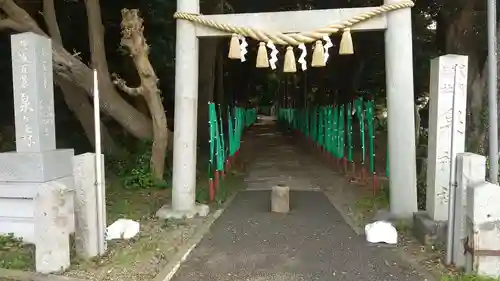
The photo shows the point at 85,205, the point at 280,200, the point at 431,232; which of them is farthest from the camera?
the point at 280,200

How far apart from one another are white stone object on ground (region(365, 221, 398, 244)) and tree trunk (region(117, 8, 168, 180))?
5.05 metres

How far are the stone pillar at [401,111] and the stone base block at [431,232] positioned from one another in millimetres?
905

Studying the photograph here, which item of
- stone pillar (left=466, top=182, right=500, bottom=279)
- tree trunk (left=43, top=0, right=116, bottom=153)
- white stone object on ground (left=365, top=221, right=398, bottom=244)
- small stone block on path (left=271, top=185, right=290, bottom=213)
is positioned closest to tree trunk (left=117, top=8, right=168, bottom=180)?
tree trunk (left=43, top=0, right=116, bottom=153)

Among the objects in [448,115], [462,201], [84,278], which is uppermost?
[448,115]

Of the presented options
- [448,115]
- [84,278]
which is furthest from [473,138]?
[84,278]

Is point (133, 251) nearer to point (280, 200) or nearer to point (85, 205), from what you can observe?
point (85, 205)

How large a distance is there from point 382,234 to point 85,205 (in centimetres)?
377

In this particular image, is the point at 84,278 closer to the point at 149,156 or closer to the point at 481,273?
the point at 481,273

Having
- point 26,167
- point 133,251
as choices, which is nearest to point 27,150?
point 26,167

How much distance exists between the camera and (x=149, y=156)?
11359 millimetres

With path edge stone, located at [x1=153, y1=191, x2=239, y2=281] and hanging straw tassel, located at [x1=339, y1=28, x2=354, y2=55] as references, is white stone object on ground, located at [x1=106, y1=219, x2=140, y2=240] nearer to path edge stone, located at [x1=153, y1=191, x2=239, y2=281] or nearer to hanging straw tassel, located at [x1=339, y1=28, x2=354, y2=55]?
path edge stone, located at [x1=153, y1=191, x2=239, y2=281]

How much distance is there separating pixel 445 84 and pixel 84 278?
482 centimetres

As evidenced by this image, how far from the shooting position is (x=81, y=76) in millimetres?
10859

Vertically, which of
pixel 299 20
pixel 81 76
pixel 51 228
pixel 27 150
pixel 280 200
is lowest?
pixel 280 200
